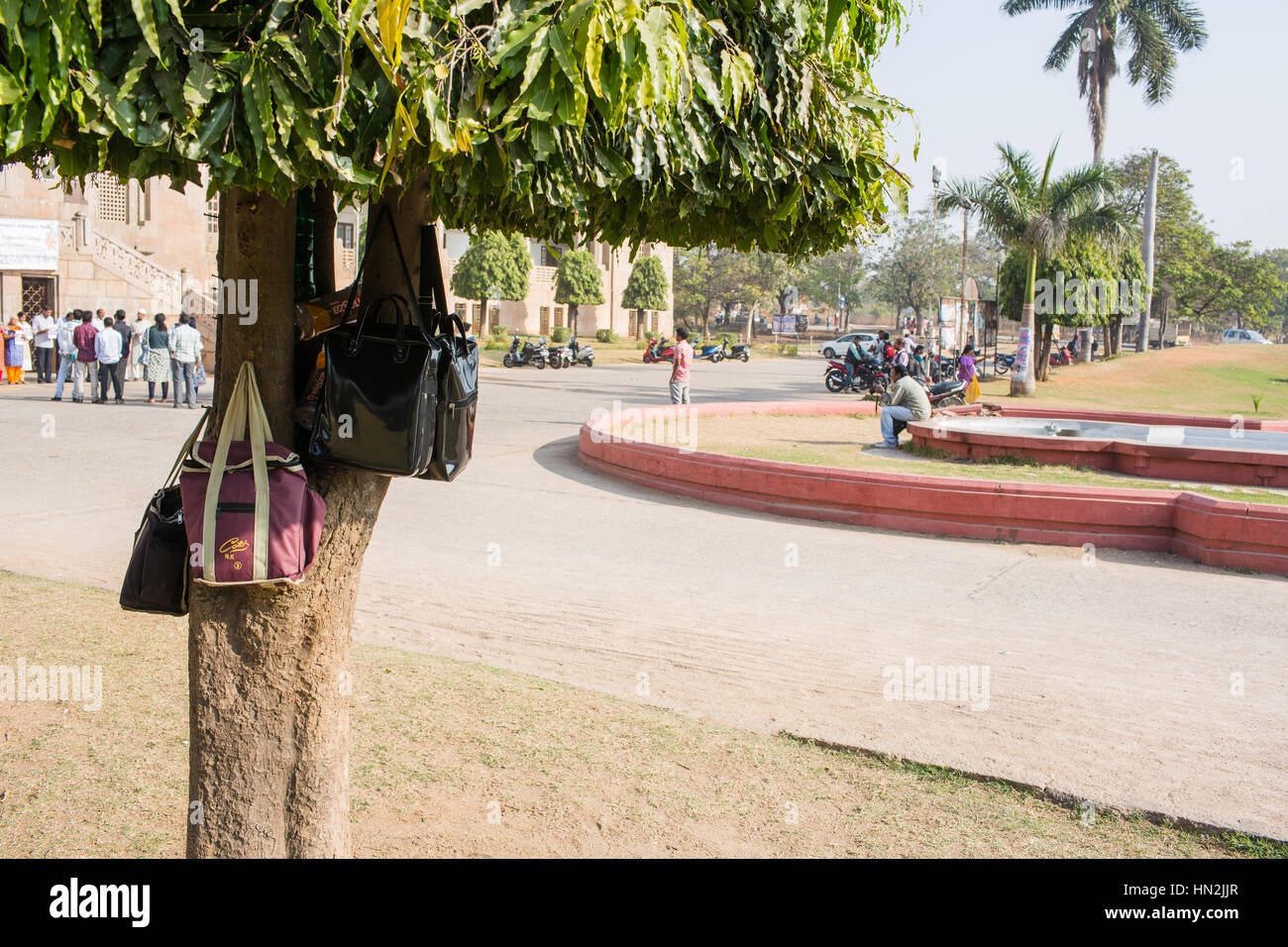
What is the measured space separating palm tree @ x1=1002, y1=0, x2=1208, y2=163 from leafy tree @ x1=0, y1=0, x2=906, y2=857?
40912 mm

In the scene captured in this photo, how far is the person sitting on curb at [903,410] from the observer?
1450 centimetres

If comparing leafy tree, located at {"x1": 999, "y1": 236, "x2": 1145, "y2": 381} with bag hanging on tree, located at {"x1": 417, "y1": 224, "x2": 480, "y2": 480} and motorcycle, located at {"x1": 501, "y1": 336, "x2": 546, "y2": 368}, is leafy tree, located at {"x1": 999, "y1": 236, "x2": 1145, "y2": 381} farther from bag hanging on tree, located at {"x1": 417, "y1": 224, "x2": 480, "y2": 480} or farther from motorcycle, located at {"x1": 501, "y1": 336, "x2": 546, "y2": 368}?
bag hanging on tree, located at {"x1": 417, "y1": 224, "x2": 480, "y2": 480}

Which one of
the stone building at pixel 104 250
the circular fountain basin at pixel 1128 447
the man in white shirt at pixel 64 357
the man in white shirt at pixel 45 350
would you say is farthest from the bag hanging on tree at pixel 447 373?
the man in white shirt at pixel 45 350

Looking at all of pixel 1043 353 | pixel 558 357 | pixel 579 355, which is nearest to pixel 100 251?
pixel 558 357

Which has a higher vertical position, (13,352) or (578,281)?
(578,281)

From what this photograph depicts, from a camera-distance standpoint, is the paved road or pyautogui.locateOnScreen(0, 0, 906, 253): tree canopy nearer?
pyautogui.locateOnScreen(0, 0, 906, 253): tree canopy

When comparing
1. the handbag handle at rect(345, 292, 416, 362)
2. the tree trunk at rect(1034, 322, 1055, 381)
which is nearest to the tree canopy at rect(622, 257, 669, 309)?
the tree trunk at rect(1034, 322, 1055, 381)

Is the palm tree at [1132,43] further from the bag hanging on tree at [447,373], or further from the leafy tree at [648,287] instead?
the bag hanging on tree at [447,373]

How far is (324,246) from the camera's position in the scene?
3373 millimetres

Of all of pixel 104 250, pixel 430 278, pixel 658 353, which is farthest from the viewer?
pixel 658 353

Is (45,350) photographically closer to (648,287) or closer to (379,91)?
(379,91)

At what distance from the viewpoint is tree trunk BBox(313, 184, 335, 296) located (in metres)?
3.35

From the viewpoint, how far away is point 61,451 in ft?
42.3

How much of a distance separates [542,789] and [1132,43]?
43521 millimetres
